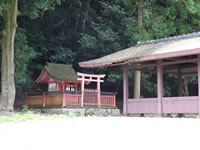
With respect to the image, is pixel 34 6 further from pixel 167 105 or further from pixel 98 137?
pixel 98 137

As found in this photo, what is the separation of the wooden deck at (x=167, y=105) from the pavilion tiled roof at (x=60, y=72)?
548 centimetres

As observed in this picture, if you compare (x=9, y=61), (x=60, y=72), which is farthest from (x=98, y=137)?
(x=60, y=72)

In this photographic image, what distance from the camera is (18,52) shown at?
80.0ft

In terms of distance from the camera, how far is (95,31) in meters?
29.6

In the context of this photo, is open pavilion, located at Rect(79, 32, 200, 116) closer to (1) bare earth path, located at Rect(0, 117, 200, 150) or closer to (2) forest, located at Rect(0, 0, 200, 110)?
(1) bare earth path, located at Rect(0, 117, 200, 150)

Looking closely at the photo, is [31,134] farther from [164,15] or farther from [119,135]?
[164,15]

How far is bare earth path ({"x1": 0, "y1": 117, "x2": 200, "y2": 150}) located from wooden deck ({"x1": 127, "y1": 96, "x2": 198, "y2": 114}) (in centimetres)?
635

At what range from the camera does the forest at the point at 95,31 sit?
2538cm

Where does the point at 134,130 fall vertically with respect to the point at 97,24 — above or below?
below

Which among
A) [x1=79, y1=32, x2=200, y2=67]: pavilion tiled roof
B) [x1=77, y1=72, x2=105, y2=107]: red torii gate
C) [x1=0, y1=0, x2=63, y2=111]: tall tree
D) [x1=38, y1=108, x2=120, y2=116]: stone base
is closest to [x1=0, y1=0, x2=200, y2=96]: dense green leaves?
[x1=0, y1=0, x2=63, y2=111]: tall tree

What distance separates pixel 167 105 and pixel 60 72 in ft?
29.6

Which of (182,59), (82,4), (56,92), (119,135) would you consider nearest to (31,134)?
(119,135)

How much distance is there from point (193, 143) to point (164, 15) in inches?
808

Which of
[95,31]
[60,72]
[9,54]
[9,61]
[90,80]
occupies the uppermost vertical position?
[95,31]
